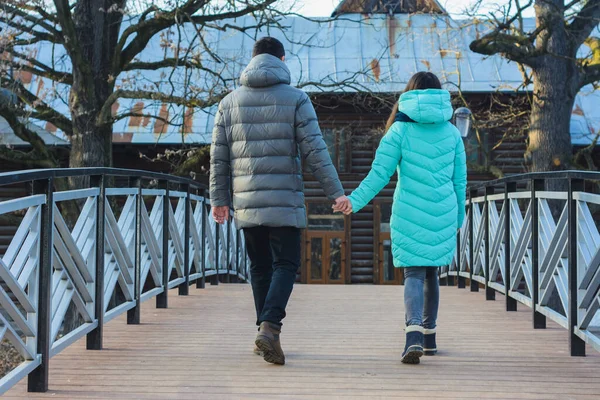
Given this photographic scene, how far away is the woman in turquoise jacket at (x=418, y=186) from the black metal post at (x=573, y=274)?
64 cm

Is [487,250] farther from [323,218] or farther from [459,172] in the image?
[323,218]

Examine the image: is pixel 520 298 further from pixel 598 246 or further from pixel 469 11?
pixel 469 11

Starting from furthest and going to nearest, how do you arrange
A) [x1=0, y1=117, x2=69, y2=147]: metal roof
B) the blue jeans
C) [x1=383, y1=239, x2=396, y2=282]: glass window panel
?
1. [x1=383, y1=239, x2=396, y2=282]: glass window panel
2. [x1=0, y1=117, x2=69, y2=147]: metal roof
3. the blue jeans

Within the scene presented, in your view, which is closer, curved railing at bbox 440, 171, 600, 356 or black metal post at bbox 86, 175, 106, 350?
curved railing at bbox 440, 171, 600, 356

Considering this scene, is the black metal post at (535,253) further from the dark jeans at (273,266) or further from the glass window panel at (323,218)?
the glass window panel at (323,218)

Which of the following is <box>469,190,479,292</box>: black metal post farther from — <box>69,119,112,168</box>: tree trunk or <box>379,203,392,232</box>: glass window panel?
<box>379,203,392,232</box>: glass window panel

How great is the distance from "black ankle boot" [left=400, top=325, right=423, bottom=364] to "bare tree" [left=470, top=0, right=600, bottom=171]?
1103cm

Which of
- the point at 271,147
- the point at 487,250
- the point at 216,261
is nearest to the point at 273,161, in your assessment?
the point at 271,147

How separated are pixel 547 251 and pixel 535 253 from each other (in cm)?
29

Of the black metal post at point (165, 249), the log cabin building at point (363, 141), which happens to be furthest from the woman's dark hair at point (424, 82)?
the log cabin building at point (363, 141)

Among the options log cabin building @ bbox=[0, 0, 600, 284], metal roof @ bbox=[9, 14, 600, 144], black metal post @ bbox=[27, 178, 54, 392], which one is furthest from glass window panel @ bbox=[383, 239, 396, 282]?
black metal post @ bbox=[27, 178, 54, 392]

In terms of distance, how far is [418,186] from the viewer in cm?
469

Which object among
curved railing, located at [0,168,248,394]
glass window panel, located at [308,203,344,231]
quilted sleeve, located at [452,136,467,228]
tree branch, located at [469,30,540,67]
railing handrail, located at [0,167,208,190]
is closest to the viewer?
railing handrail, located at [0,167,208,190]

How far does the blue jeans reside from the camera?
4699 millimetres
